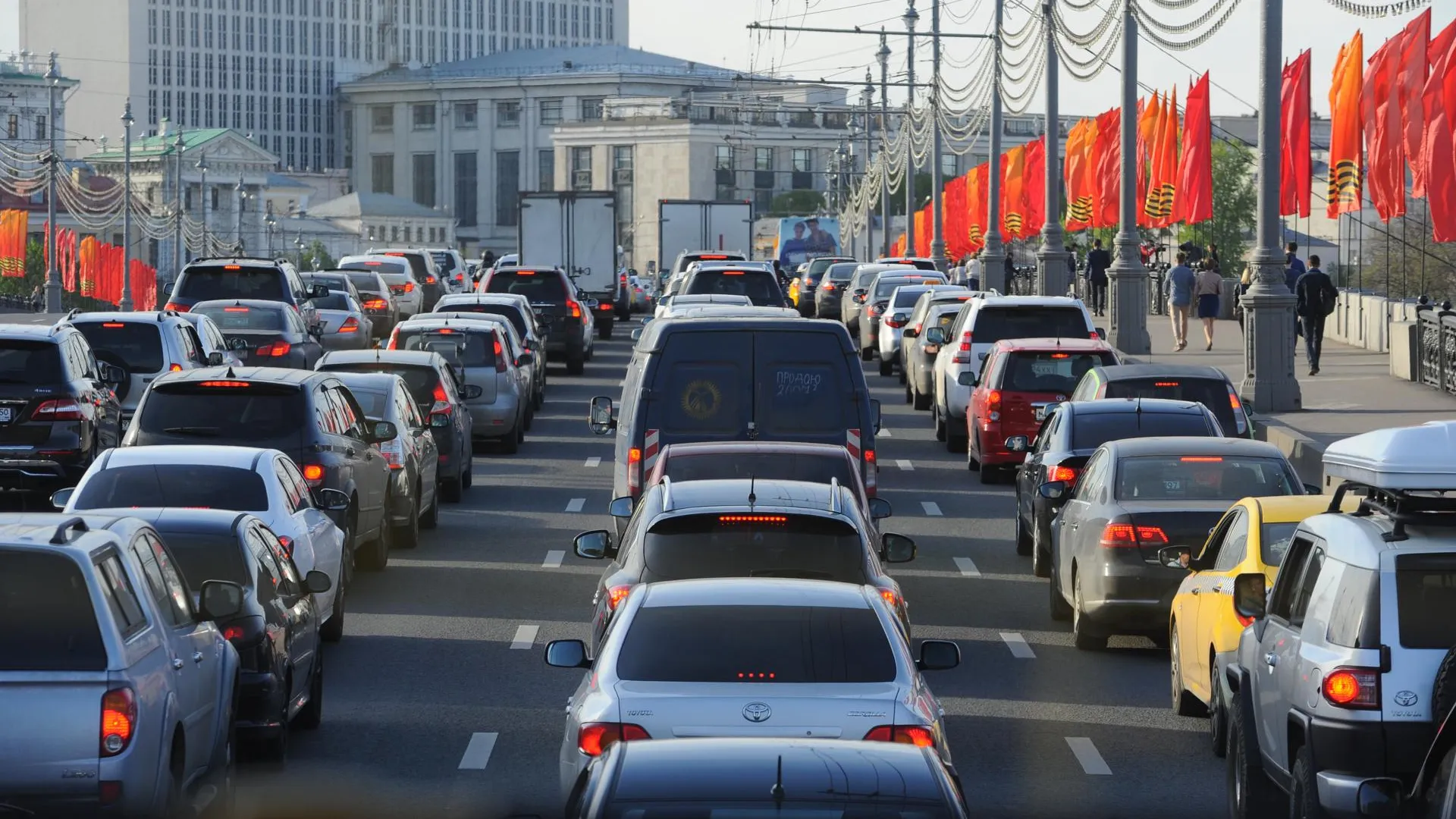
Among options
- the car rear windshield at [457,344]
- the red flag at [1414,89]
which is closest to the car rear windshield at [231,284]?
the car rear windshield at [457,344]

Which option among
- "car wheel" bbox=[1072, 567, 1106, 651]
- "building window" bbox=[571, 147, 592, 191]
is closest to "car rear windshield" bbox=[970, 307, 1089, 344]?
"car wheel" bbox=[1072, 567, 1106, 651]

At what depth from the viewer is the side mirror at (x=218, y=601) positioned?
9281 mm

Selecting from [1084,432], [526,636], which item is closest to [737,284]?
[1084,432]

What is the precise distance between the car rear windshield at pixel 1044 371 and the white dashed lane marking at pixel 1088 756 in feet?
38.8

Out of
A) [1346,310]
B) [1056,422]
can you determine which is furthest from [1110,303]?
[1056,422]

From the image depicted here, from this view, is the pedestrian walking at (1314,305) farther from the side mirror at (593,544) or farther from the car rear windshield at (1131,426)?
the side mirror at (593,544)

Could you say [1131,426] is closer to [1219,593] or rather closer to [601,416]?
[601,416]

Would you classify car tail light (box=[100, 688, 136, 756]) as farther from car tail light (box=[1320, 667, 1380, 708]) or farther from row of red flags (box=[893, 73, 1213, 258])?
row of red flags (box=[893, 73, 1213, 258])

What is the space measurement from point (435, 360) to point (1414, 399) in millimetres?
12934

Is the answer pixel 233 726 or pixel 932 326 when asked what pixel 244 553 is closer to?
pixel 233 726

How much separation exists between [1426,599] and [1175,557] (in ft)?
16.8

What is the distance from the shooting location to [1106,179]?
5516 cm

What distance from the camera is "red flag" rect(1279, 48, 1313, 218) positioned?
126 feet

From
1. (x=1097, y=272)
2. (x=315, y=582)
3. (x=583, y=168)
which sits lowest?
(x=315, y=582)
